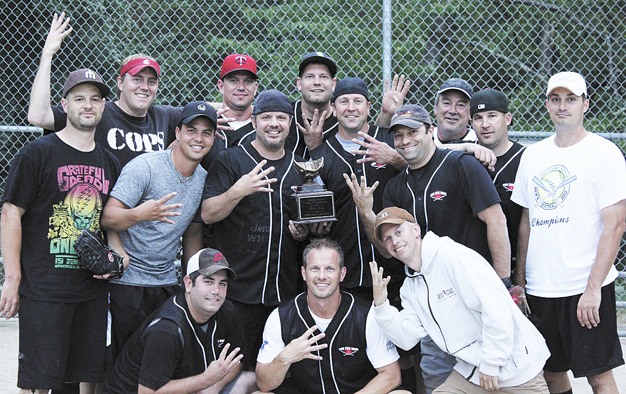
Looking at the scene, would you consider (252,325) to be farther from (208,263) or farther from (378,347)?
(378,347)

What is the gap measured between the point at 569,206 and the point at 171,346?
243cm

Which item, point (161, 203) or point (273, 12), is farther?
point (273, 12)

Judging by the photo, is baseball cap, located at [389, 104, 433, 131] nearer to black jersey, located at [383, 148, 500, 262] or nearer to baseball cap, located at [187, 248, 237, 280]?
black jersey, located at [383, 148, 500, 262]

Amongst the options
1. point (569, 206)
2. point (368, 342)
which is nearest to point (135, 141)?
point (368, 342)

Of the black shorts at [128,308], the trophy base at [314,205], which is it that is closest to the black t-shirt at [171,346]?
the black shorts at [128,308]

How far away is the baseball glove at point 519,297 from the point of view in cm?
503

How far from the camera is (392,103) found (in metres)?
5.85

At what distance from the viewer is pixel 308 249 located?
5184 millimetres

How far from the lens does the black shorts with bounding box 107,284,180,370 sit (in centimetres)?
522

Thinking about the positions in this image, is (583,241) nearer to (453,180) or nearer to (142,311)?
(453,180)

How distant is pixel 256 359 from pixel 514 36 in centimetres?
608

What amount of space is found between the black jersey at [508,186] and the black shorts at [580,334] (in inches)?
21.0

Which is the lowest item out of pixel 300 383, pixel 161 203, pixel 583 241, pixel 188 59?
pixel 300 383

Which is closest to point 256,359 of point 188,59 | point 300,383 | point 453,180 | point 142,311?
point 300,383
